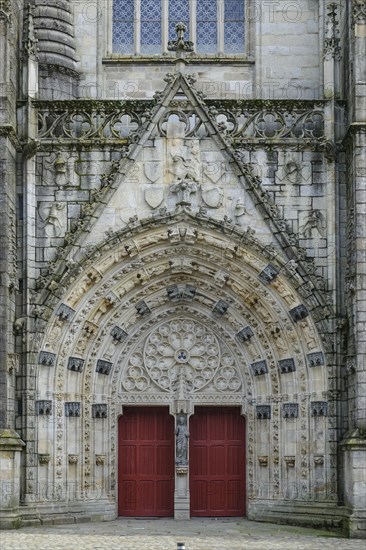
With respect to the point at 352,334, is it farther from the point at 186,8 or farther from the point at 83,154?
the point at 186,8

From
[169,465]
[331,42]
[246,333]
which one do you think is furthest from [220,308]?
[331,42]

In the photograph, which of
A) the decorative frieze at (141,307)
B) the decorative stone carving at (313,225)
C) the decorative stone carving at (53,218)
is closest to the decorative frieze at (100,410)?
the decorative frieze at (141,307)

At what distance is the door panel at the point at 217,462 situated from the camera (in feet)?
69.6

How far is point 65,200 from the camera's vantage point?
68.4 feet

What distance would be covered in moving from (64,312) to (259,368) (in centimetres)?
363

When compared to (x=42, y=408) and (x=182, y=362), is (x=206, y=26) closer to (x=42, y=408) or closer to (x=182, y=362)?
(x=182, y=362)

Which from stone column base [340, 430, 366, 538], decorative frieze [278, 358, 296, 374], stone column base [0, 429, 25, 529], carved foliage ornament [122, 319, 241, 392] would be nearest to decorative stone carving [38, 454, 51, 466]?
stone column base [0, 429, 25, 529]

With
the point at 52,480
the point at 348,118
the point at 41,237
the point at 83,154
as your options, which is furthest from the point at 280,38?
the point at 52,480

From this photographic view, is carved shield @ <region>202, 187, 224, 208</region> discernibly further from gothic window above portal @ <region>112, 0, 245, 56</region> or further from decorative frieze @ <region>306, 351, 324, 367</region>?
gothic window above portal @ <region>112, 0, 245, 56</region>

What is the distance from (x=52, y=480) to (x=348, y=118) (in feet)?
26.5

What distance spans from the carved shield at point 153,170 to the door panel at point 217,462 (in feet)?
14.0

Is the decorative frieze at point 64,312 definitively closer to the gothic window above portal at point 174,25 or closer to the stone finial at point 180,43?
the stone finial at point 180,43

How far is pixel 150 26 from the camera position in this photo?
2298 cm

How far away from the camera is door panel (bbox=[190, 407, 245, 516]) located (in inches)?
835
